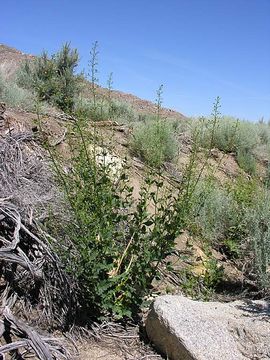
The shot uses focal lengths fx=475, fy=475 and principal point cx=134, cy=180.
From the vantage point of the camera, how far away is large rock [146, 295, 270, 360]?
10.5 feet

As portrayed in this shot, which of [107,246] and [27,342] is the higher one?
[107,246]

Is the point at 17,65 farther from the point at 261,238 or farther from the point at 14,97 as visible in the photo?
the point at 261,238

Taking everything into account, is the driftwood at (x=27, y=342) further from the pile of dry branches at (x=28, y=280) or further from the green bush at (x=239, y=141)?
the green bush at (x=239, y=141)

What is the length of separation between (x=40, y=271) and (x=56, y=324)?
16.4 inches

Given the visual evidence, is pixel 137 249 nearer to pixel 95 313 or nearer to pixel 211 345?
pixel 95 313

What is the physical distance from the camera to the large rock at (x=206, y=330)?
321 cm

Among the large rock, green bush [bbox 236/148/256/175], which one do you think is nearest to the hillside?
the large rock

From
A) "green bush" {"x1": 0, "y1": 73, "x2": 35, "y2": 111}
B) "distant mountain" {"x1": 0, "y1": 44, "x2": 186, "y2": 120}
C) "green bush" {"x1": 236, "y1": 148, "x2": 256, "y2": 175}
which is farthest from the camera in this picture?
"distant mountain" {"x1": 0, "y1": 44, "x2": 186, "y2": 120}

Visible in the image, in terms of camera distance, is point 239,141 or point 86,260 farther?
point 239,141

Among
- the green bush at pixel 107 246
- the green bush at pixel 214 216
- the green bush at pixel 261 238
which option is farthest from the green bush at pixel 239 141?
the green bush at pixel 107 246

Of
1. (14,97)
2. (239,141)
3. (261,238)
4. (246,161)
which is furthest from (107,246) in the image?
(239,141)

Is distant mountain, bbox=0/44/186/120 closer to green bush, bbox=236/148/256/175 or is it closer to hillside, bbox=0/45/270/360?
green bush, bbox=236/148/256/175

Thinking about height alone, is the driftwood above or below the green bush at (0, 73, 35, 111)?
below

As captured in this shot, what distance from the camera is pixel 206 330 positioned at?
338 centimetres
